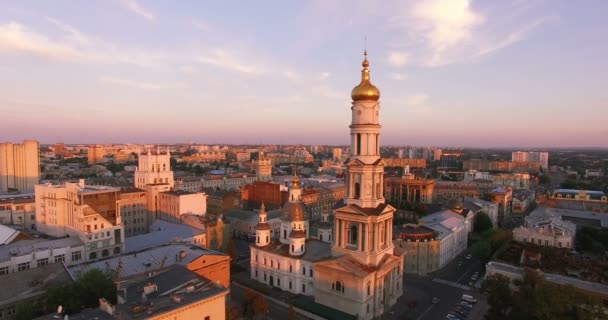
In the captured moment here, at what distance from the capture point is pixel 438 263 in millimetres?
42875

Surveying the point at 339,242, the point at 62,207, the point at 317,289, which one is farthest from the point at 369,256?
the point at 62,207

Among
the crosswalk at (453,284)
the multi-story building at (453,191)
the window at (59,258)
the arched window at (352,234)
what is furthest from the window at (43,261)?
the multi-story building at (453,191)

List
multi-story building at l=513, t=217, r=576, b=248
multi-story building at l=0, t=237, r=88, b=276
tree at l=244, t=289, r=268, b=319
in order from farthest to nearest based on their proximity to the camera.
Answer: multi-story building at l=513, t=217, r=576, b=248 → multi-story building at l=0, t=237, r=88, b=276 → tree at l=244, t=289, r=268, b=319

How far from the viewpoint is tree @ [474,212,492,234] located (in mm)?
Answer: 60219

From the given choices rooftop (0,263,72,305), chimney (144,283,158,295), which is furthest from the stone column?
rooftop (0,263,72,305)

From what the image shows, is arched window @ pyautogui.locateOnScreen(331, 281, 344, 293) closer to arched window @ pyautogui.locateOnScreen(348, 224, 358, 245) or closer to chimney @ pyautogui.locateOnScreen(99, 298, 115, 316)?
arched window @ pyautogui.locateOnScreen(348, 224, 358, 245)

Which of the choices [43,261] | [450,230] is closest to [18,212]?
[43,261]

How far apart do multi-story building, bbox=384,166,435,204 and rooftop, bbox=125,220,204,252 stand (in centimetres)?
5026

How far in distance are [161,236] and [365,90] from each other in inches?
1095

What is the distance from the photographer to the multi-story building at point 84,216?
3669 centimetres

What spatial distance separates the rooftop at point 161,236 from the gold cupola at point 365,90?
23777 millimetres

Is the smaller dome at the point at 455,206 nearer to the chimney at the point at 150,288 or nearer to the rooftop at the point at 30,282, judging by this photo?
the chimney at the point at 150,288

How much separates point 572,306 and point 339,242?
52.5 feet

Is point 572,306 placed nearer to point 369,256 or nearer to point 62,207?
point 369,256
